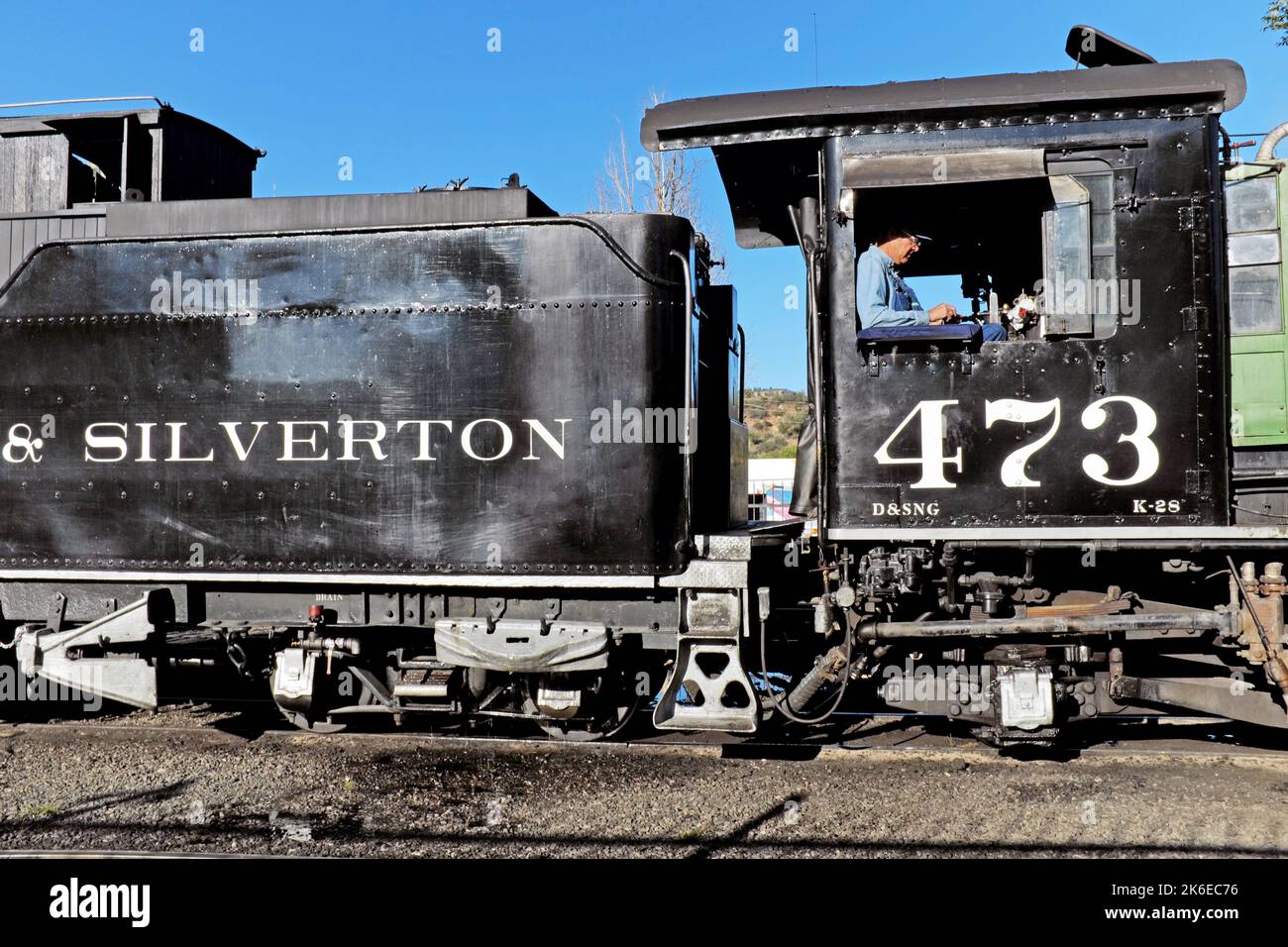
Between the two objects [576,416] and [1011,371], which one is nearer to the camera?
[1011,371]

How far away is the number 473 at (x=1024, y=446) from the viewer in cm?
445

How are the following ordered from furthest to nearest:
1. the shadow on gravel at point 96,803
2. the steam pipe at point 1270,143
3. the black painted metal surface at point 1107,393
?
the steam pipe at point 1270,143
the shadow on gravel at point 96,803
the black painted metal surface at point 1107,393

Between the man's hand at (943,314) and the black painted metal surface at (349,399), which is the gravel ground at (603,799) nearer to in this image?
the black painted metal surface at (349,399)

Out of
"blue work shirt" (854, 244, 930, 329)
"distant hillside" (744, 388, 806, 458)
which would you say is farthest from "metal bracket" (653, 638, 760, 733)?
"distant hillside" (744, 388, 806, 458)

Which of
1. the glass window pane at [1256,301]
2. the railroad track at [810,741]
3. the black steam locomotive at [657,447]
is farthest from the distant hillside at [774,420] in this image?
the black steam locomotive at [657,447]

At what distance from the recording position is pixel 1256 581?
14.8ft

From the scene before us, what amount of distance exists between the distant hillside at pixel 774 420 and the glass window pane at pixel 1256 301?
32.6m

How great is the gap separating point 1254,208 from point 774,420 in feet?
156

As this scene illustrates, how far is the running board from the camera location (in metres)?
5.27

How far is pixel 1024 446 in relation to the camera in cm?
454
